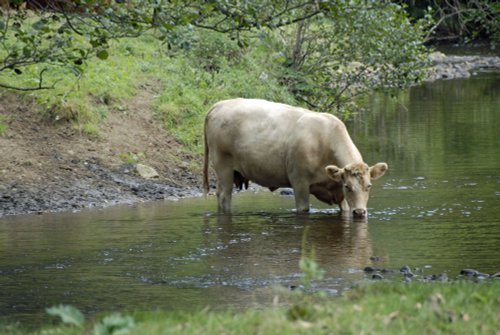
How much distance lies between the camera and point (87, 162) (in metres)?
18.6

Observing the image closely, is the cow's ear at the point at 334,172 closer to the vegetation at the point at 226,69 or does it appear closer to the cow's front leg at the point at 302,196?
the cow's front leg at the point at 302,196

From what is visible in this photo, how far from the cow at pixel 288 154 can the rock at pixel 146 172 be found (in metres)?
1.82

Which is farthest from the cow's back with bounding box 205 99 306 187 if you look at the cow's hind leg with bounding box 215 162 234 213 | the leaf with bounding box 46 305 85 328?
the leaf with bounding box 46 305 85 328

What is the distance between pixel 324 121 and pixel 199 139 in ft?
17.6

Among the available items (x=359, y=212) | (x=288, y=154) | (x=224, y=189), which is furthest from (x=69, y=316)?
(x=224, y=189)

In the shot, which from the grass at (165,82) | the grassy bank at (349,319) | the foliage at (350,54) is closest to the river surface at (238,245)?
the grassy bank at (349,319)

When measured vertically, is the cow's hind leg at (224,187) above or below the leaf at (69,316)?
above

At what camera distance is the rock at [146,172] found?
1870 cm

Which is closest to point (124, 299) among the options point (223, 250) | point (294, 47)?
point (223, 250)

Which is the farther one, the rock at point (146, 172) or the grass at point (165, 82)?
the grass at point (165, 82)

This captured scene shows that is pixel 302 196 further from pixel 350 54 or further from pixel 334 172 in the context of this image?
pixel 350 54

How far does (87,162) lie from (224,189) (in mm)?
3079

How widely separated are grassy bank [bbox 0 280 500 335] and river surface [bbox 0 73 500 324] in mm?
639

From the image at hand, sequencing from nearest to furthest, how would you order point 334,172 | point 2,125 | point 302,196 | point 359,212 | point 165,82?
point 359,212 → point 334,172 → point 302,196 → point 2,125 → point 165,82
